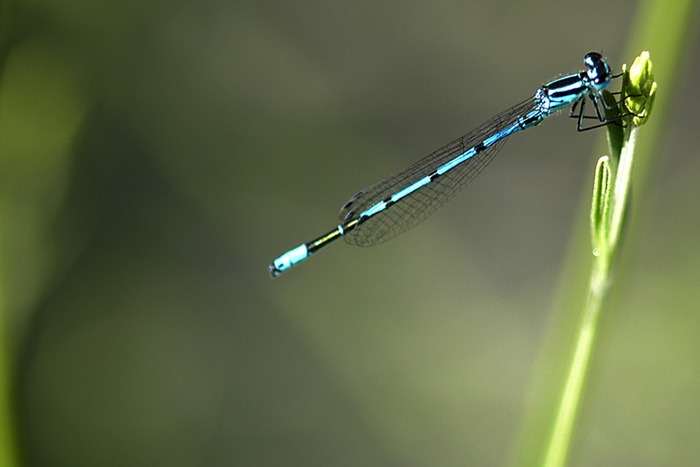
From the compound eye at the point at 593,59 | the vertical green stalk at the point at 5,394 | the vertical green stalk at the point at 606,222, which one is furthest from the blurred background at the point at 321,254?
the vertical green stalk at the point at 606,222

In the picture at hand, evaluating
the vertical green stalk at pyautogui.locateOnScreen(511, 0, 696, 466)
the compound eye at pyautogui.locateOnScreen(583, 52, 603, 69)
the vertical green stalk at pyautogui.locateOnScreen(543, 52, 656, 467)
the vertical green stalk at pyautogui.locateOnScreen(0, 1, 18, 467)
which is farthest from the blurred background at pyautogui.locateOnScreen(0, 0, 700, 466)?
the vertical green stalk at pyautogui.locateOnScreen(543, 52, 656, 467)

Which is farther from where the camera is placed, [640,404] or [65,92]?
[640,404]

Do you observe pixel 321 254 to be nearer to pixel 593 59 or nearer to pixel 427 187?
pixel 427 187

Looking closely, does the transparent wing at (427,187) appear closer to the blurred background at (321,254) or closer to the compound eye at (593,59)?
the blurred background at (321,254)

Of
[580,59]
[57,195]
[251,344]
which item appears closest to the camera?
[57,195]

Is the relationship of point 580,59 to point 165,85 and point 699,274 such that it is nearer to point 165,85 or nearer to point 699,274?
point 699,274

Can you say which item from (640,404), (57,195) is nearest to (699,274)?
(640,404)

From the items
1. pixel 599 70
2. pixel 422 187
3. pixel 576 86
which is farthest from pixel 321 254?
pixel 599 70
